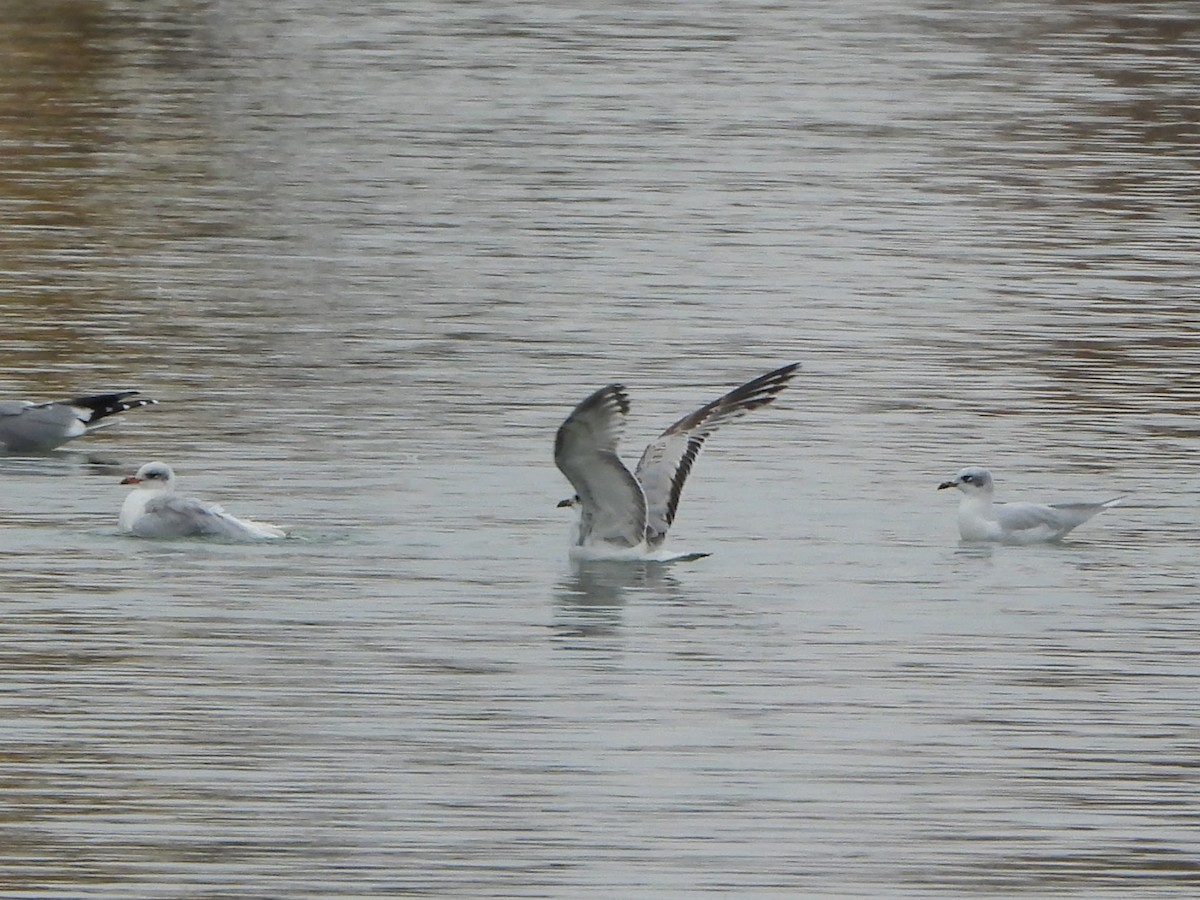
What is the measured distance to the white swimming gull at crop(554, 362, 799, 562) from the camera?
1332cm

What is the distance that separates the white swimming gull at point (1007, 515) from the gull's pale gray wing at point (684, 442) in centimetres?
107

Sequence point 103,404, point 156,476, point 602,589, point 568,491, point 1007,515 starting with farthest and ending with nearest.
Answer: point 103,404 → point 568,491 → point 1007,515 → point 156,476 → point 602,589

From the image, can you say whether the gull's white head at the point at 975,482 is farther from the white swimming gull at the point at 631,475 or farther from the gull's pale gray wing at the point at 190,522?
the gull's pale gray wing at the point at 190,522

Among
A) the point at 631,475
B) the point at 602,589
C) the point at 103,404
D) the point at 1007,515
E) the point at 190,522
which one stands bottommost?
the point at 602,589

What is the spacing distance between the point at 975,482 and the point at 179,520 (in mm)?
4025

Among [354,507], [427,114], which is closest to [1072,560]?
[354,507]

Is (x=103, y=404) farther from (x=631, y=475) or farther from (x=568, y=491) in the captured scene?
(x=631, y=475)

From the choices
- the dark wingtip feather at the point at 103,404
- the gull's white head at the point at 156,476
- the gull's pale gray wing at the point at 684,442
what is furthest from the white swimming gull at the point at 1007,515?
the dark wingtip feather at the point at 103,404

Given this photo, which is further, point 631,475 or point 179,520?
point 179,520

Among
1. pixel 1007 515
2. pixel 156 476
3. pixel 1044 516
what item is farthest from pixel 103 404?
pixel 1044 516

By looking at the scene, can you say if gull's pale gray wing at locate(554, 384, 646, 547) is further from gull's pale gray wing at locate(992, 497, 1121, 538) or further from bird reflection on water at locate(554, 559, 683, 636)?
gull's pale gray wing at locate(992, 497, 1121, 538)

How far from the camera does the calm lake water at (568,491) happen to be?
967 cm

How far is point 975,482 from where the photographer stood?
1434cm

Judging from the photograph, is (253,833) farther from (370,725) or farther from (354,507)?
(354,507)
